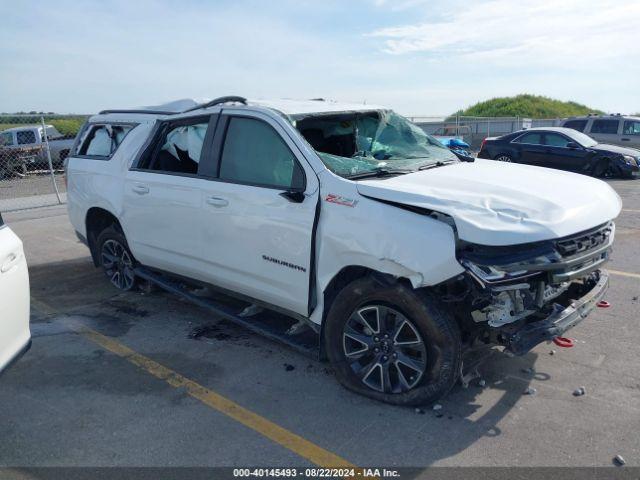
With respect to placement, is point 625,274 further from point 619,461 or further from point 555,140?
point 555,140

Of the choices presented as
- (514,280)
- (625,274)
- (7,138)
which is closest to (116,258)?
(514,280)

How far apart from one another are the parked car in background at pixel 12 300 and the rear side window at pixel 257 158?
64.8 inches

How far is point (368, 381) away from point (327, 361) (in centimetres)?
52

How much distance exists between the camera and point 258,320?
468 centimetres

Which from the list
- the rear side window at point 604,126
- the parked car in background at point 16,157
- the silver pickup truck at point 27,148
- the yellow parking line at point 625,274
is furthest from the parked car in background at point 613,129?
the parked car in background at point 16,157

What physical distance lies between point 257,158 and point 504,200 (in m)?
1.86

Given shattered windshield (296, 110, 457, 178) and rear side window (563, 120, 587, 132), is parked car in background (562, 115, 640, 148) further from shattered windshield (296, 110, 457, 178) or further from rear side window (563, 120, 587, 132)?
shattered windshield (296, 110, 457, 178)

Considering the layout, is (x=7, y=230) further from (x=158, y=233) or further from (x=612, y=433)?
(x=612, y=433)

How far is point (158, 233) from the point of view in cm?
512

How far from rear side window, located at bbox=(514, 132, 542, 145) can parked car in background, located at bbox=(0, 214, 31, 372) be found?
48.1 ft

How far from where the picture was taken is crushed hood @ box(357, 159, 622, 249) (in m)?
3.12

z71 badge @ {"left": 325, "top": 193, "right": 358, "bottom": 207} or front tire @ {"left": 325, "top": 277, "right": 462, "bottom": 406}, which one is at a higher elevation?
z71 badge @ {"left": 325, "top": 193, "right": 358, "bottom": 207}

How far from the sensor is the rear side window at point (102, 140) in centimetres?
587

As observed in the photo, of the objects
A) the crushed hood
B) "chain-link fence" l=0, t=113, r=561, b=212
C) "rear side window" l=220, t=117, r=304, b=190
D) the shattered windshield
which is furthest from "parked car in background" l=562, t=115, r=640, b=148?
"rear side window" l=220, t=117, r=304, b=190
